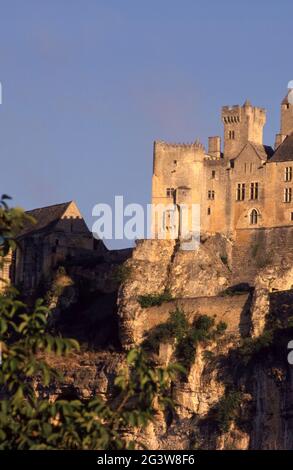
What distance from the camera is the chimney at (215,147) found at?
71125mm

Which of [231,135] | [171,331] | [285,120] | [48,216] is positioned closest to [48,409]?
[171,331]

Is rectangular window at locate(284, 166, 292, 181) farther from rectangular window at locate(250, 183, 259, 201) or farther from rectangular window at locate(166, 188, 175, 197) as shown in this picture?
rectangular window at locate(166, 188, 175, 197)

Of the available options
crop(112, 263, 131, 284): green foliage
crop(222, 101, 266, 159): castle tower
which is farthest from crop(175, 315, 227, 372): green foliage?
crop(222, 101, 266, 159): castle tower

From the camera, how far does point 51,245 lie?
73188 mm

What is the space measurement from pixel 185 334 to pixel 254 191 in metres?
9.07

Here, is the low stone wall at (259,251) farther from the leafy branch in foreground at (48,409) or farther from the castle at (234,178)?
the leafy branch in foreground at (48,409)

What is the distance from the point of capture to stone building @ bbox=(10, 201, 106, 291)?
239ft

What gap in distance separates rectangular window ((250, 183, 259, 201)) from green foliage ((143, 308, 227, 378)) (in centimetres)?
794

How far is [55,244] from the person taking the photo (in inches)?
2894

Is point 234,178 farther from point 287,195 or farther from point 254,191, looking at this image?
point 287,195

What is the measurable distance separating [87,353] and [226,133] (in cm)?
1274
